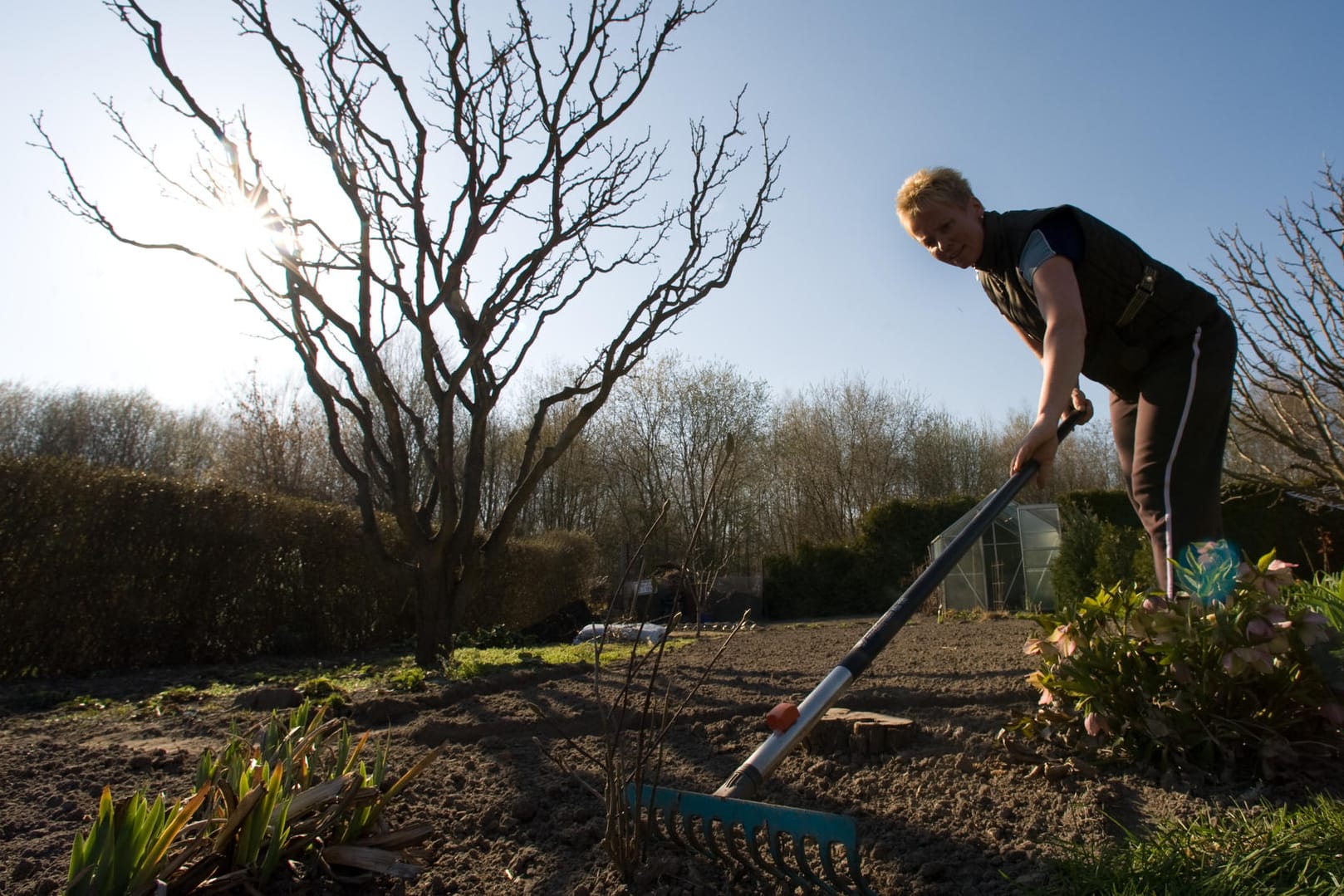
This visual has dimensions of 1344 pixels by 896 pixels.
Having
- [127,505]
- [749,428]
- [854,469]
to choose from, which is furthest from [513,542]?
[854,469]

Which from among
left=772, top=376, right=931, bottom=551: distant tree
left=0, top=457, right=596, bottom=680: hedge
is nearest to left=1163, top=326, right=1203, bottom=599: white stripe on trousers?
left=0, top=457, right=596, bottom=680: hedge

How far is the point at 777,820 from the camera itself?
1372mm

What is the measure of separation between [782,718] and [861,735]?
80 centimetres

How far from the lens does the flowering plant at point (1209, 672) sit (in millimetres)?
1846

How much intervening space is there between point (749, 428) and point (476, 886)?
2456 cm

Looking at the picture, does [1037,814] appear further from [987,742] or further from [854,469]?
[854,469]

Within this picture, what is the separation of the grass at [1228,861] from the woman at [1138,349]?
2.80 feet

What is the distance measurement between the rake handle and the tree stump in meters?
0.53

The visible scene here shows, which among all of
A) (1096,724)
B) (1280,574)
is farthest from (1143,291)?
(1096,724)

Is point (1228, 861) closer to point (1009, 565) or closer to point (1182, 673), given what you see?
point (1182, 673)

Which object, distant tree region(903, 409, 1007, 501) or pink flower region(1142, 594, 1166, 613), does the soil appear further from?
distant tree region(903, 409, 1007, 501)

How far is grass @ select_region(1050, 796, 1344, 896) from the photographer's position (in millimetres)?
1227

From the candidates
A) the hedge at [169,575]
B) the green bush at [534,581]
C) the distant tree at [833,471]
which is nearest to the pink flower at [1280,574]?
the hedge at [169,575]

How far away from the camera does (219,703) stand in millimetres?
3840
